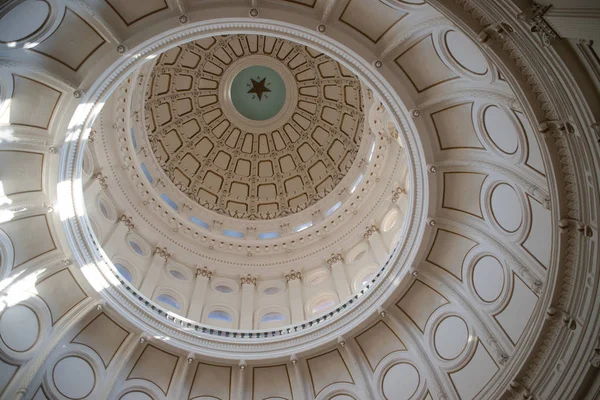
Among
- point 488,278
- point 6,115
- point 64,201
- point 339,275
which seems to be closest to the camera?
point 6,115

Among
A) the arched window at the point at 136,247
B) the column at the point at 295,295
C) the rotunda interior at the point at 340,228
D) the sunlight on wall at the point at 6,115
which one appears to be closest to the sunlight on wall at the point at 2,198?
the rotunda interior at the point at 340,228

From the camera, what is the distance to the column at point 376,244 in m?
22.4

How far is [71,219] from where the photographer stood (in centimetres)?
1719

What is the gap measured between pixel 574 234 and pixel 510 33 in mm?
Answer: 5666

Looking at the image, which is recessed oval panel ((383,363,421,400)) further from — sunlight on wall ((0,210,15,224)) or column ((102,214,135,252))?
sunlight on wall ((0,210,15,224))

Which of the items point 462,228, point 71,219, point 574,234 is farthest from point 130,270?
point 574,234

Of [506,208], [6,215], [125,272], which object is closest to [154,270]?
[125,272]

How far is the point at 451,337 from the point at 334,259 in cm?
931

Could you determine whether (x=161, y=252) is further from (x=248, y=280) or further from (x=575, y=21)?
(x=575, y=21)

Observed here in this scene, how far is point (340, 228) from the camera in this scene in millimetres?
26734

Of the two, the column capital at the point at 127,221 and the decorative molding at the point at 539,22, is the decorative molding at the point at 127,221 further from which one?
the decorative molding at the point at 539,22

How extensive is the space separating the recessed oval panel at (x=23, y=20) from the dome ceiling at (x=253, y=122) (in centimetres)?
1404

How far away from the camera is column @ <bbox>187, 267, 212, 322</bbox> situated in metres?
22.2

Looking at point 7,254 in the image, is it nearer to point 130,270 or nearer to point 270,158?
point 130,270
